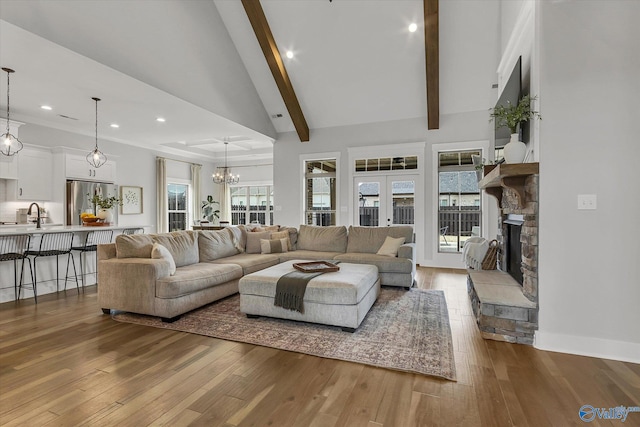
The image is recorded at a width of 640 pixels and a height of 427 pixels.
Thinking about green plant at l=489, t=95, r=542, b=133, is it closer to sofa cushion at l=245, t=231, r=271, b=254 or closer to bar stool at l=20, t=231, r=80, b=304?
sofa cushion at l=245, t=231, r=271, b=254

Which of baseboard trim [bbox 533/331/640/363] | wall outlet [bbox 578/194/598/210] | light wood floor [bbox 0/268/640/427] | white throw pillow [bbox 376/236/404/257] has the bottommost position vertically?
light wood floor [bbox 0/268/640/427]

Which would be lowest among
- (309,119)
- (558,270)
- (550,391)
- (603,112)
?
(550,391)

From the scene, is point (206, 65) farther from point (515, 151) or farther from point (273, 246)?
point (515, 151)

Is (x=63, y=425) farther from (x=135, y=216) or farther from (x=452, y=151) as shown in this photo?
(x=135, y=216)

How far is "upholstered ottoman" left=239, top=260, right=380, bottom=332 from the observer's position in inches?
118

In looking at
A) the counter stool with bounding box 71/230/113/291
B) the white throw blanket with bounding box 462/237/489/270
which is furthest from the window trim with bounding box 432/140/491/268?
the counter stool with bounding box 71/230/113/291

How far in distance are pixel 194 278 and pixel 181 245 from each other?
0.90 metres

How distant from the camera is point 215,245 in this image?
188 inches

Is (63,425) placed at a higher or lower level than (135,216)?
lower

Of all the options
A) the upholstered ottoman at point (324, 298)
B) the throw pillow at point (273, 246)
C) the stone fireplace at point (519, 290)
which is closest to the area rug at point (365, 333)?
the upholstered ottoman at point (324, 298)

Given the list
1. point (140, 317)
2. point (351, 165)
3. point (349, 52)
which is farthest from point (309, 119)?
point (140, 317)

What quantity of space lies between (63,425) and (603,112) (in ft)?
13.5

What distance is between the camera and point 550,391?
80.8 inches

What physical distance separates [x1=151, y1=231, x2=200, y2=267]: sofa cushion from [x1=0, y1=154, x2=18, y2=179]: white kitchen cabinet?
3617 mm
